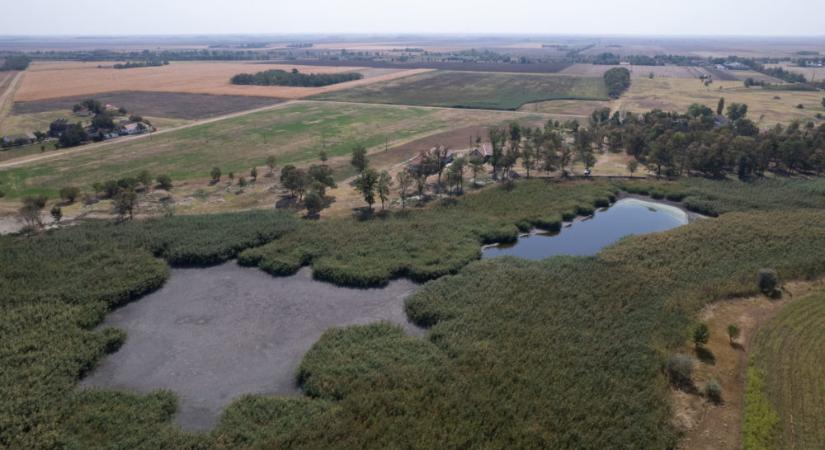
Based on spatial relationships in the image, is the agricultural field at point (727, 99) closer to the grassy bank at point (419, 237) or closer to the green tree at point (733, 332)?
the grassy bank at point (419, 237)

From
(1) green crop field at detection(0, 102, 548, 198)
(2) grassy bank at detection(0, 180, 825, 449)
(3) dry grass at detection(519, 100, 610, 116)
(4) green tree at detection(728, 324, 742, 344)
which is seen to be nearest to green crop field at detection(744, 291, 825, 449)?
(4) green tree at detection(728, 324, 742, 344)

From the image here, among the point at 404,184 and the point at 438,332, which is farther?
the point at 404,184

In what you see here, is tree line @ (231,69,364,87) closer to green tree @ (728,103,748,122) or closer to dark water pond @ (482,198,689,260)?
green tree @ (728,103,748,122)

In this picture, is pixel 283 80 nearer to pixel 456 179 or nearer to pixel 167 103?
pixel 167 103

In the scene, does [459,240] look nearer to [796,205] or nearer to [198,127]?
[796,205]

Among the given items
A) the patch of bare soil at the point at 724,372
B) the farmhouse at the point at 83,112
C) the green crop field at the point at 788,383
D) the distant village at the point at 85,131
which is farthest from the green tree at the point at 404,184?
the farmhouse at the point at 83,112

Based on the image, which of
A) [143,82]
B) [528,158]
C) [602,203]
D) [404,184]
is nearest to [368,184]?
[404,184]

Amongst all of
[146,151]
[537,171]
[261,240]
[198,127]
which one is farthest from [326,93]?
[261,240]

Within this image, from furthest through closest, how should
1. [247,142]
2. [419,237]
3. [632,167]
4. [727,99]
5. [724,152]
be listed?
[727,99]
[247,142]
[724,152]
[632,167]
[419,237]
